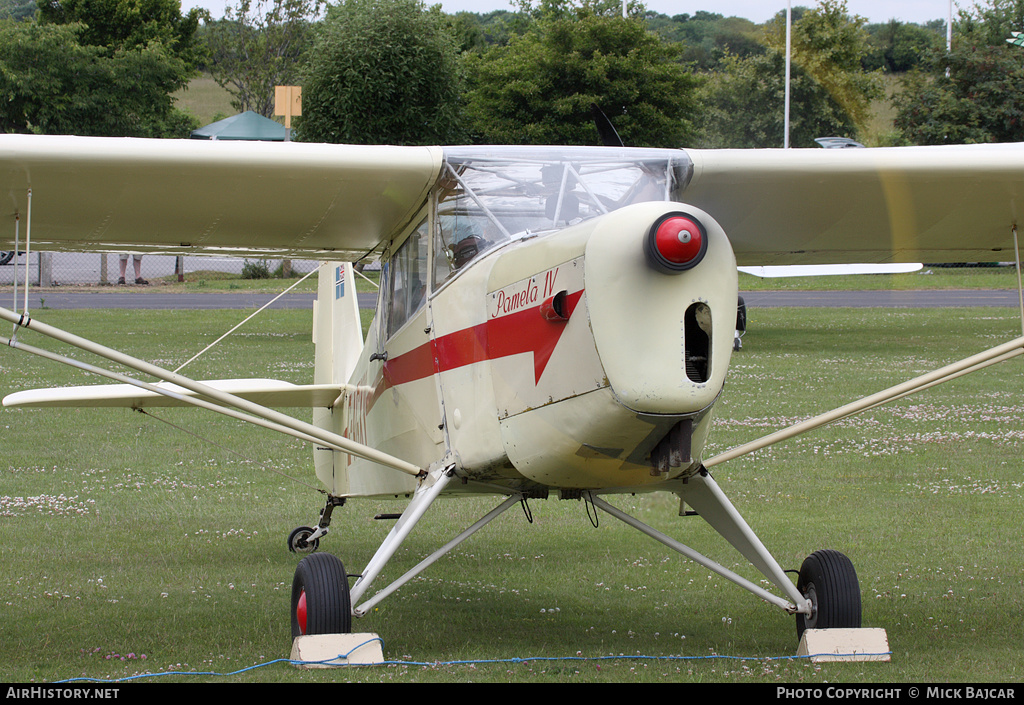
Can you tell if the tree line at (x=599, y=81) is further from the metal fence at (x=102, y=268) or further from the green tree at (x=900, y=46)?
the metal fence at (x=102, y=268)

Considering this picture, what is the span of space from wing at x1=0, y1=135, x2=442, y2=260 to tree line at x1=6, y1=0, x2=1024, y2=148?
21.7 m

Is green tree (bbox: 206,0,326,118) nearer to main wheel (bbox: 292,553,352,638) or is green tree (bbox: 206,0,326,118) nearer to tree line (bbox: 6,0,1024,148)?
tree line (bbox: 6,0,1024,148)

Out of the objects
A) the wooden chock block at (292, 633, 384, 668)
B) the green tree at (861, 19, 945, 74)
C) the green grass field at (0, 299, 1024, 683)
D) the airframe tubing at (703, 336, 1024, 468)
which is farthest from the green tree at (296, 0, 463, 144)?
the wooden chock block at (292, 633, 384, 668)

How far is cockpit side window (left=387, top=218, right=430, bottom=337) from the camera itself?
6.04 m

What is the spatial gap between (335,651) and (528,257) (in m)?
2.06

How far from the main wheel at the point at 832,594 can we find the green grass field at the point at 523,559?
32 cm

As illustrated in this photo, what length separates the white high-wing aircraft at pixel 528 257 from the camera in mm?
4137

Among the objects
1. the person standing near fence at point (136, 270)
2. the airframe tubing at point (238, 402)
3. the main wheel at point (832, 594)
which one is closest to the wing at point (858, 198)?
the main wheel at point (832, 594)

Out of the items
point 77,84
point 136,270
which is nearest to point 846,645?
point 136,270
